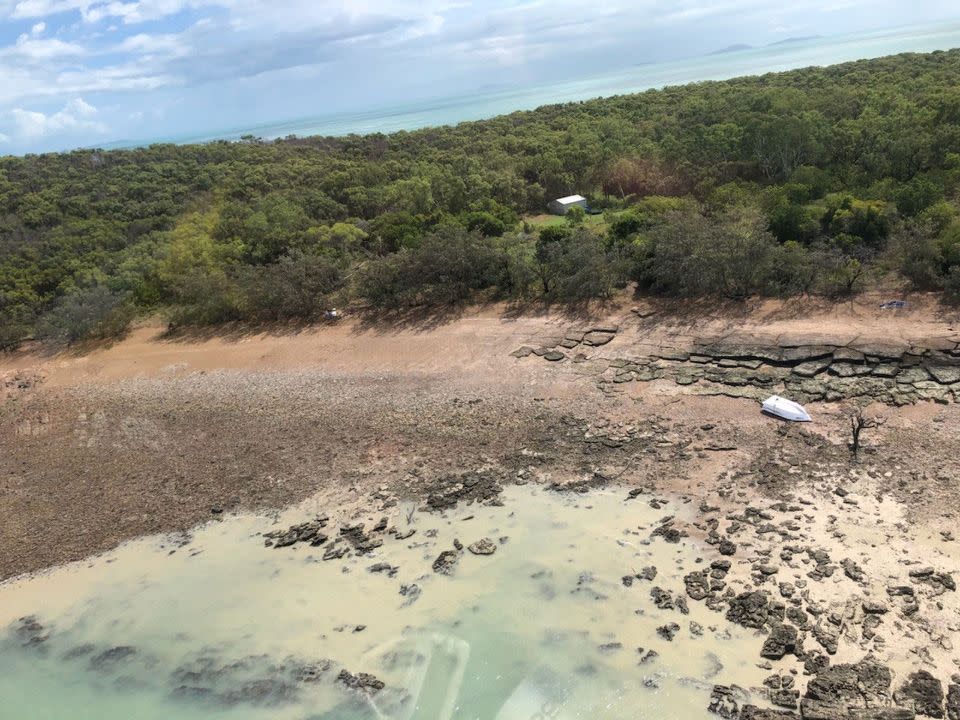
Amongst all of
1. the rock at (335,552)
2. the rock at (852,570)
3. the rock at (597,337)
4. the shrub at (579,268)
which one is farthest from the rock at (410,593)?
the shrub at (579,268)

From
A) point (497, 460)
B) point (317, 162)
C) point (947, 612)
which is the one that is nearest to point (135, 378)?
point (497, 460)

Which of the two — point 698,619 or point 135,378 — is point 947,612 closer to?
point 698,619

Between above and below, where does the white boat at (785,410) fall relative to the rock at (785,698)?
above

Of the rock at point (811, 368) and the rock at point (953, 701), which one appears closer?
the rock at point (953, 701)

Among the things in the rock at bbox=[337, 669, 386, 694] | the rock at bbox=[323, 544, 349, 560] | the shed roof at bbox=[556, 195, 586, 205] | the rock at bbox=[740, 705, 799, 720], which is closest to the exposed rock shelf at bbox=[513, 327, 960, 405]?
the rock at bbox=[323, 544, 349, 560]

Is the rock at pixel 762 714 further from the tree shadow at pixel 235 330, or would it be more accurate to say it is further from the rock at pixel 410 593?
the tree shadow at pixel 235 330

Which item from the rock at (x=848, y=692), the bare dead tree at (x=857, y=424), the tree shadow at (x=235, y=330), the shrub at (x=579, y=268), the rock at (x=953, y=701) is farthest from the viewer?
the tree shadow at (x=235, y=330)

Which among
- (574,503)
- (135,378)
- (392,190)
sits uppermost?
(392,190)
